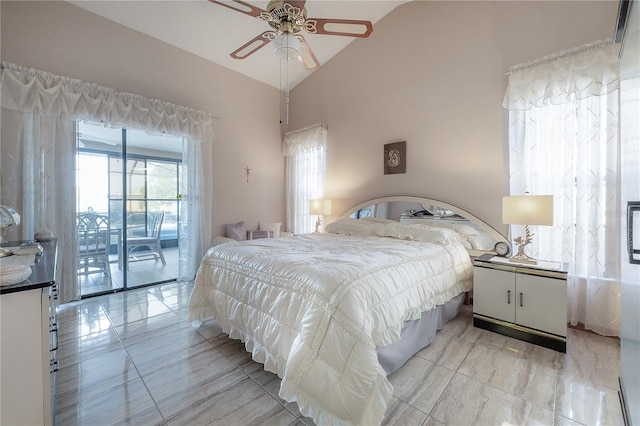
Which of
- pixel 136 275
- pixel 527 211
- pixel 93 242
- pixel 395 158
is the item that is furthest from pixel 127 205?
pixel 527 211

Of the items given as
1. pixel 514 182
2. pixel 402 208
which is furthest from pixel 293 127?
pixel 514 182

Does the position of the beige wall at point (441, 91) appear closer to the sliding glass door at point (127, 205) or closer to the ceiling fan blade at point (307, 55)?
the ceiling fan blade at point (307, 55)

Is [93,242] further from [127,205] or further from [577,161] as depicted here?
[577,161]

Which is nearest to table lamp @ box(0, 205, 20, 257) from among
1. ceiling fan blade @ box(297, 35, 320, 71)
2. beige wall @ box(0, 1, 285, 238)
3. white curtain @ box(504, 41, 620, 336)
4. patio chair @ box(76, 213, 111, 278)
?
patio chair @ box(76, 213, 111, 278)

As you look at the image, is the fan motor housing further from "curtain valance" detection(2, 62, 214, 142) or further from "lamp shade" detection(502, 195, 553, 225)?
"lamp shade" detection(502, 195, 553, 225)

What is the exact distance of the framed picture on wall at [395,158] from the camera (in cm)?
373

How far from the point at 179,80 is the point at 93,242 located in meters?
2.53

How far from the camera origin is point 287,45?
227 cm

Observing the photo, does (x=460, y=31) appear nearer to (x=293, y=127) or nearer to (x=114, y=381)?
(x=293, y=127)

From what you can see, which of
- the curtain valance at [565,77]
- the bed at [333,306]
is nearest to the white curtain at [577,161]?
the curtain valance at [565,77]

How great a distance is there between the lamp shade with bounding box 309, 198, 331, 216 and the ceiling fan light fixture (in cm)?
232

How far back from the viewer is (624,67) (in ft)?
5.04

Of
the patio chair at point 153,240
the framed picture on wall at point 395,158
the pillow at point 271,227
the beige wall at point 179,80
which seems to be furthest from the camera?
the pillow at point 271,227

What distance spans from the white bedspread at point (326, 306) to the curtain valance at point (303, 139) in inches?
103
